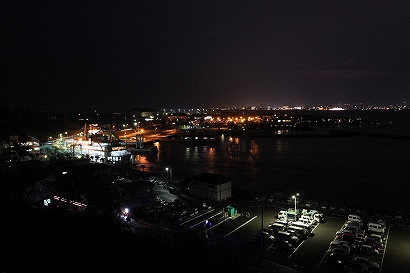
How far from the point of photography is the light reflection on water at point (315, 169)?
757cm

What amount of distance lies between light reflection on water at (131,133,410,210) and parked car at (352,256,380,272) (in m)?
3.68

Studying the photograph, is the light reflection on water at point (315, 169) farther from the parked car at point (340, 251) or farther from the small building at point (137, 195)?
the parked car at point (340, 251)

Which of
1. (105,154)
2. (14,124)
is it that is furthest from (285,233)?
(105,154)

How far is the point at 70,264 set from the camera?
1832 mm

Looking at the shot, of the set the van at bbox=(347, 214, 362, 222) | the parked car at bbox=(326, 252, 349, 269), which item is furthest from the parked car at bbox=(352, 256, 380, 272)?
the van at bbox=(347, 214, 362, 222)

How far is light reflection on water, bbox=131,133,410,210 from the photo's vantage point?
7.57 m

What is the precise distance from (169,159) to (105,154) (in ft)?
8.99

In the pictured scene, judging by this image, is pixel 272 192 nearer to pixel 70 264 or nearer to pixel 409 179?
pixel 409 179

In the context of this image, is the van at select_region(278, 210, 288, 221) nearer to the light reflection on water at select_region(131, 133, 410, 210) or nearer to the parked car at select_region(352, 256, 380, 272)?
the parked car at select_region(352, 256, 380, 272)

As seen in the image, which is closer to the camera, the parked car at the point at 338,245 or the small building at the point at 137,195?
the parked car at the point at 338,245

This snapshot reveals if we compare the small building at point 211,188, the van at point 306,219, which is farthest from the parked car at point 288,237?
the small building at point 211,188

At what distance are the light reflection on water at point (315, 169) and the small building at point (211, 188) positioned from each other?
209 centimetres

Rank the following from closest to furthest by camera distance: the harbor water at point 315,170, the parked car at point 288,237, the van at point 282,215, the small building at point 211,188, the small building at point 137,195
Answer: the parked car at point 288,237 < the van at point 282,215 < the small building at point 137,195 < the small building at point 211,188 < the harbor water at point 315,170

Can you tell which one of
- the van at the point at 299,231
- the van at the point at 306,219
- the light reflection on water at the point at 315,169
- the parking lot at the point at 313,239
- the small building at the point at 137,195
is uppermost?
the small building at the point at 137,195
